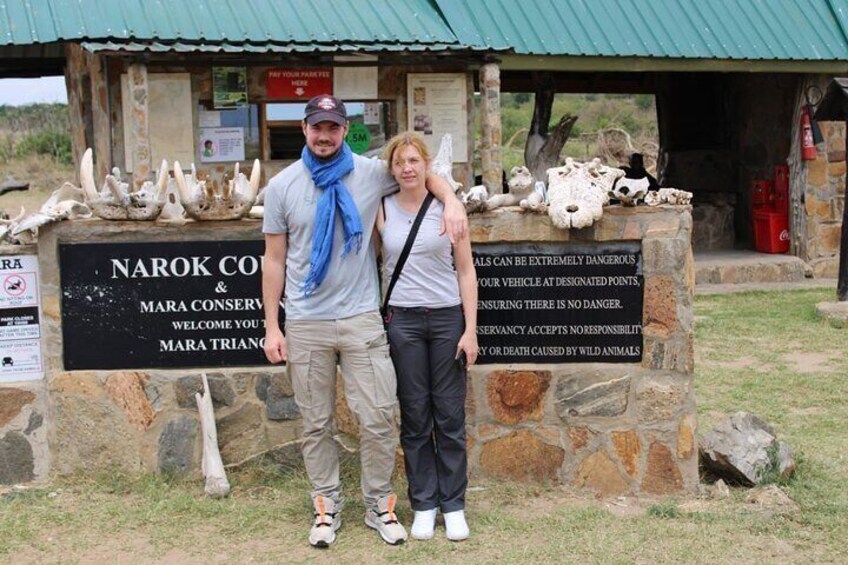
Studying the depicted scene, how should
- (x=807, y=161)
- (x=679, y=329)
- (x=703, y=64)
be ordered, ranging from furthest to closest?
1. (x=807, y=161)
2. (x=703, y=64)
3. (x=679, y=329)

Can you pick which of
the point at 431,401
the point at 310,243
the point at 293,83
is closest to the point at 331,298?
the point at 310,243

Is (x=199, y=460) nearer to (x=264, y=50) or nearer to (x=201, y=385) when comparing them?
(x=201, y=385)

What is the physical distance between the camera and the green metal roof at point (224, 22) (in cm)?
1031

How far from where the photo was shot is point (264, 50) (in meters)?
10.6

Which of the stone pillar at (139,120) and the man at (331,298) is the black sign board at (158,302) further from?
the stone pillar at (139,120)

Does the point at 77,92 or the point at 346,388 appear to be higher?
the point at 77,92

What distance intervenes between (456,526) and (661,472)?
111 centimetres

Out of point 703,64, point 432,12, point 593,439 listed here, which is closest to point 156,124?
point 432,12

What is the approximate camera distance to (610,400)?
5.22 meters

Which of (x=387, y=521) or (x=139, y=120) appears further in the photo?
(x=139, y=120)

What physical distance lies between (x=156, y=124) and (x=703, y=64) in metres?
5.93

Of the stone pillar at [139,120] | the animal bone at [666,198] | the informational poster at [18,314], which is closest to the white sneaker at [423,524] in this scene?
the animal bone at [666,198]

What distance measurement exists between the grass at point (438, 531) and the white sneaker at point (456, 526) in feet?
0.12

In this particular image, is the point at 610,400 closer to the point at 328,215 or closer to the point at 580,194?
the point at 580,194
